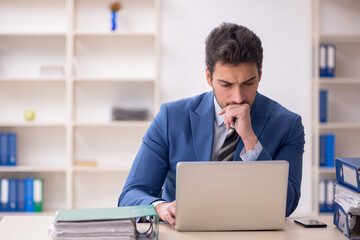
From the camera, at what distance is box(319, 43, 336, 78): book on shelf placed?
4074mm

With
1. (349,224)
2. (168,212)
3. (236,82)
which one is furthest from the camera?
(236,82)

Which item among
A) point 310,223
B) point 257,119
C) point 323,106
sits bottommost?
point 310,223

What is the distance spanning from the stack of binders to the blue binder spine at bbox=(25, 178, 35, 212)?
3.11m

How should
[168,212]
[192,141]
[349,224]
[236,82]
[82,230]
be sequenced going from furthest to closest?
[192,141]
[236,82]
[168,212]
[349,224]
[82,230]

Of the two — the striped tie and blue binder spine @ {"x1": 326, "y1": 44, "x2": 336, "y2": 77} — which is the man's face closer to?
the striped tie

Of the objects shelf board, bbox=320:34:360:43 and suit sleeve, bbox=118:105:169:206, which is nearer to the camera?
suit sleeve, bbox=118:105:169:206

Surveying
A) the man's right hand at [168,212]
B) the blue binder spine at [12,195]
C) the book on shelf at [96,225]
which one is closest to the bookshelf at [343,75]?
the blue binder spine at [12,195]

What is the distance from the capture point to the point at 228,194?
1.34 metres

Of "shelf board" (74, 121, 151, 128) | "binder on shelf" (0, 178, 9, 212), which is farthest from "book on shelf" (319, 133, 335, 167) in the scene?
"binder on shelf" (0, 178, 9, 212)

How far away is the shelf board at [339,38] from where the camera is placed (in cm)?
411

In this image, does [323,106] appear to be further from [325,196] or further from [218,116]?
[218,116]

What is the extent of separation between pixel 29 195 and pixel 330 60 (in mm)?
2896

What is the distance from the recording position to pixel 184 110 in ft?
6.45

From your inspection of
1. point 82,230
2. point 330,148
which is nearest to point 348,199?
point 82,230
